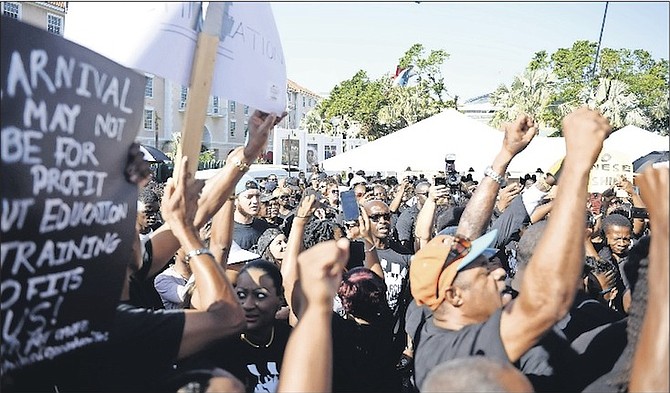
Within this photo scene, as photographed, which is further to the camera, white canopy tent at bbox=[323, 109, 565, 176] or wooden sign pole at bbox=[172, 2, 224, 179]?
white canopy tent at bbox=[323, 109, 565, 176]

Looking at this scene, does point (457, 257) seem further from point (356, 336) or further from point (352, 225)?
point (352, 225)

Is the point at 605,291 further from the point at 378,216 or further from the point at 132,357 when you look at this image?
the point at 132,357

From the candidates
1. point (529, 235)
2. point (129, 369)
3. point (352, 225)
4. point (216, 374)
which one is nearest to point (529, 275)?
point (216, 374)

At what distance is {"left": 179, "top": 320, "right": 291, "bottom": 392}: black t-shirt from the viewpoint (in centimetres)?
283

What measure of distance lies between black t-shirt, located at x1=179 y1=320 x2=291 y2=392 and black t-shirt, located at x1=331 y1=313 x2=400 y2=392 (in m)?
0.27

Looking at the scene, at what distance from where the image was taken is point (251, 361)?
2.97m

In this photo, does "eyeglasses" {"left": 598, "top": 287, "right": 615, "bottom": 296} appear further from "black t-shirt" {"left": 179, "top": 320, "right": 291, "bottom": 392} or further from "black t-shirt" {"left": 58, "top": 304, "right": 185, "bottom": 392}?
"black t-shirt" {"left": 58, "top": 304, "right": 185, "bottom": 392}

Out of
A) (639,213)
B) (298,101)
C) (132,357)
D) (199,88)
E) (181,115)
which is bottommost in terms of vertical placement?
(132,357)

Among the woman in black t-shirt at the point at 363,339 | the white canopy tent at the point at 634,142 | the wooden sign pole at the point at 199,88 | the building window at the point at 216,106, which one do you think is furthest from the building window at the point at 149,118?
the wooden sign pole at the point at 199,88

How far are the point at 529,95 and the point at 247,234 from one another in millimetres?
41913

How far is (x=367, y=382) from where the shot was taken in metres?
3.13

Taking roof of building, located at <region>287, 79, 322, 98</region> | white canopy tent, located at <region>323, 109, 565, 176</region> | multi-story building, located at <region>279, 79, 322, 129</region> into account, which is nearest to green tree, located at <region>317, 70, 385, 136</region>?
roof of building, located at <region>287, 79, 322, 98</region>

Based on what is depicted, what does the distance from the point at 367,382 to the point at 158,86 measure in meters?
50.2

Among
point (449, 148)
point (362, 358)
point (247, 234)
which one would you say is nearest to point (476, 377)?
point (362, 358)
